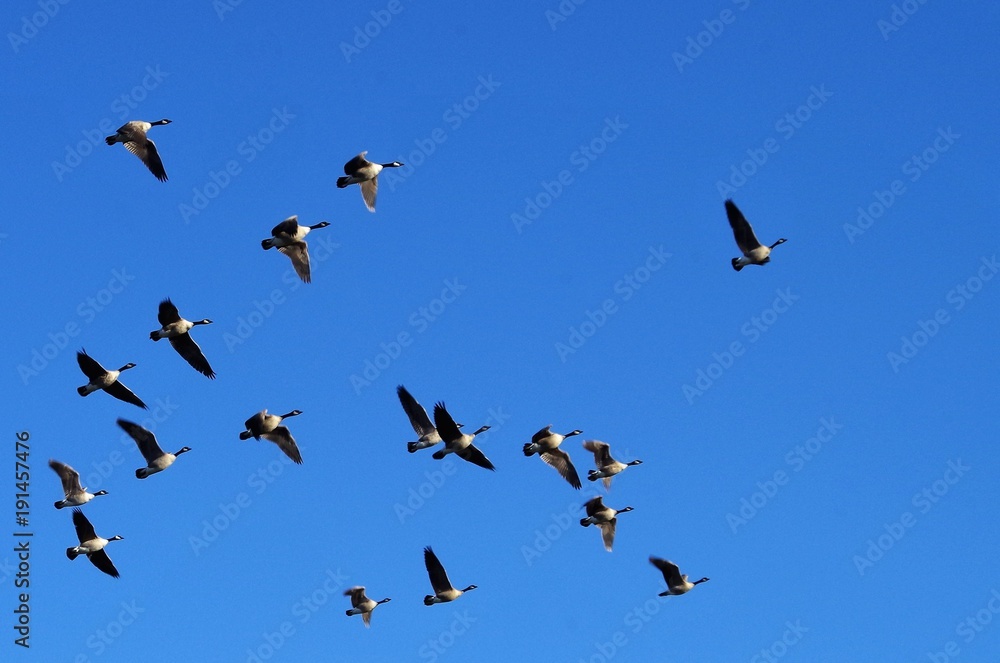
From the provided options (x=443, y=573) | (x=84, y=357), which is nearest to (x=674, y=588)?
(x=443, y=573)

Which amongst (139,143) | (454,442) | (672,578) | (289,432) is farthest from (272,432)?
(672,578)

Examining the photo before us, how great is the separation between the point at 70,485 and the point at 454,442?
10019 mm

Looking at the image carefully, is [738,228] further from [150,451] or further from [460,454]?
[150,451]

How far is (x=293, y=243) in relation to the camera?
40.4m

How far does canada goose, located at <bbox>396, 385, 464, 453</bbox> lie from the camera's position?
3934 centimetres

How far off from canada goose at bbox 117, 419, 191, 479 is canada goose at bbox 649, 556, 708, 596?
1268 cm

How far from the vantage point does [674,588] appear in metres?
44.2

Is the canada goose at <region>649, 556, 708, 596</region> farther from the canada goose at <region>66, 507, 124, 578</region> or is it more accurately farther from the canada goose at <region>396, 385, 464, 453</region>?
the canada goose at <region>66, 507, 124, 578</region>

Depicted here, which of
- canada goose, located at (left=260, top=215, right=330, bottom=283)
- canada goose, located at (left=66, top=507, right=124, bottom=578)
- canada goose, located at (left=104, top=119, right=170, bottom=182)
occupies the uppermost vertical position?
canada goose, located at (left=104, top=119, right=170, bottom=182)

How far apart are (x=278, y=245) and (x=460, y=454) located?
6613 mm

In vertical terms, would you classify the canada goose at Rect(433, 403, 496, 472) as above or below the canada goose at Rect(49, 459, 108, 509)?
below

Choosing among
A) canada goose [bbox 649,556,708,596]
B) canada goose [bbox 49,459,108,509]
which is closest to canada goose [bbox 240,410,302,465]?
canada goose [bbox 49,459,108,509]

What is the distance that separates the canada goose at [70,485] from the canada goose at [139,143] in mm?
7824

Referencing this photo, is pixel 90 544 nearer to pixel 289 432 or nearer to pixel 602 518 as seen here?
pixel 289 432
